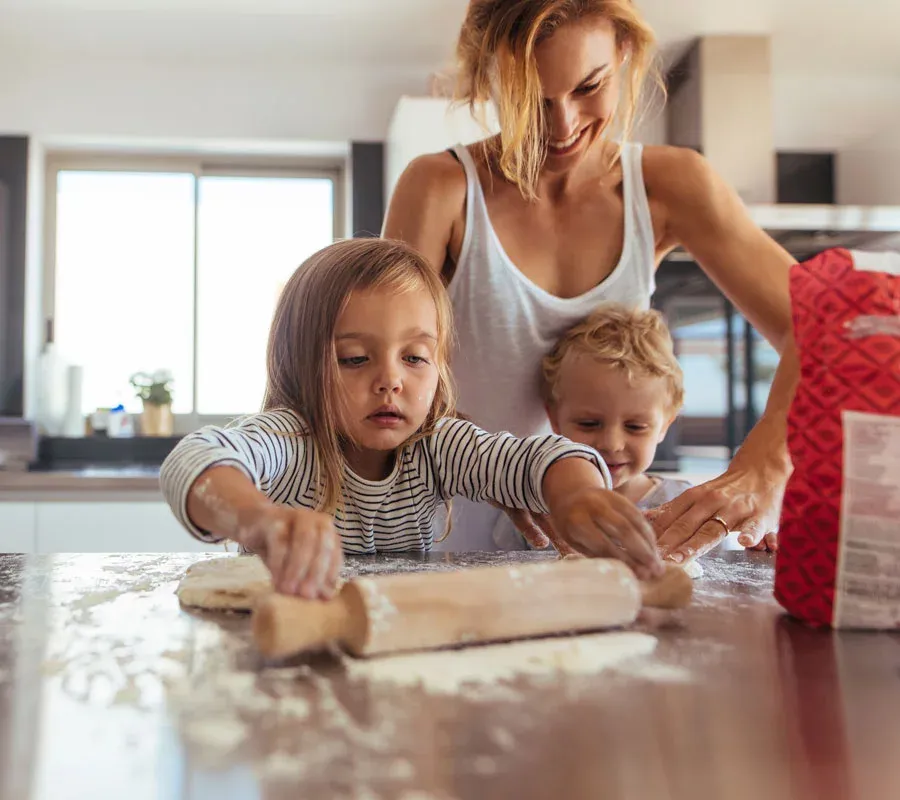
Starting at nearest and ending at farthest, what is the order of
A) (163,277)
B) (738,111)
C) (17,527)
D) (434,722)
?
(434,722) < (17,527) < (738,111) < (163,277)

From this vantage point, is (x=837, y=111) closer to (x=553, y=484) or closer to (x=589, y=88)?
(x=589, y=88)

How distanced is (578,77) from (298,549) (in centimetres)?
74

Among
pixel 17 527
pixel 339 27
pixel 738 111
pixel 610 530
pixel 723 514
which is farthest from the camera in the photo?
pixel 738 111

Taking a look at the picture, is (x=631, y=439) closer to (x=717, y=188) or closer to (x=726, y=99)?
(x=717, y=188)

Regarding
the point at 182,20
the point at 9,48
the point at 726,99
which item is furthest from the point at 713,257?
the point at 9,48

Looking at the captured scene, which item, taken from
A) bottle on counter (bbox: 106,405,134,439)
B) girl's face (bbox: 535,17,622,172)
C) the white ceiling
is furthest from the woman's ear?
bottle on counter (bbox: 106,405,134,439)

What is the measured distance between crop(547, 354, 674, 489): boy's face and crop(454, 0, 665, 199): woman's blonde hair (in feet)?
0.89

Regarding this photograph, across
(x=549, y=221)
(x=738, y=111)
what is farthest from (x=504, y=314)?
(x=738, y=111)

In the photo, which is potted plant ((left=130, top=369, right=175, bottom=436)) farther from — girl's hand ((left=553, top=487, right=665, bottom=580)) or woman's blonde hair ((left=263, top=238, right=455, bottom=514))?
girl's hand ((left=553, top=487, right=665, bottom=580))

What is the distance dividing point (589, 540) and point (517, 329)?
627 millimetres

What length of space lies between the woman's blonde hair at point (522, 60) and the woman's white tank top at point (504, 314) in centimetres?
8

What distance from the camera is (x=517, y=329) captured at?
1.19 m

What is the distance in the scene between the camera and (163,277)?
3098 millimetres

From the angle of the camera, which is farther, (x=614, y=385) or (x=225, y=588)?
(x=614, y=385)
